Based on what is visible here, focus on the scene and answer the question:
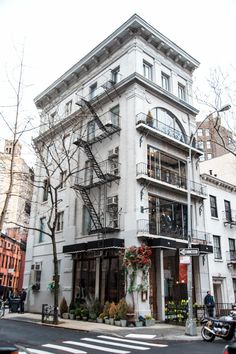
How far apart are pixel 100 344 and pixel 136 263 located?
760 cm

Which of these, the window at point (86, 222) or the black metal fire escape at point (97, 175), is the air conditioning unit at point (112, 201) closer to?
the black metal fire escape at point (97, 175)

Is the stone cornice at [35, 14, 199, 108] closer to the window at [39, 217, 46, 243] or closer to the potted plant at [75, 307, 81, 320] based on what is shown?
the window at [39, 217, 46, 243]

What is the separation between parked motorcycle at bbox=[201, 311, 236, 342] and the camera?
1291cm

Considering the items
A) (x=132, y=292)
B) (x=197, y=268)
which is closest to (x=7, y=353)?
(x=132, y=292)

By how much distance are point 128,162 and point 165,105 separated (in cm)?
716

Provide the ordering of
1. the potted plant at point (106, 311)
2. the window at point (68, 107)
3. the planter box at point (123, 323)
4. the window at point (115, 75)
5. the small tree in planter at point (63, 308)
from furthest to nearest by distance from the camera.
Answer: the window at point (68, 107)
the window at point (115, 75)
the small tree in planter at point (63, 308)
the potted plant at point (106, 311)
the planter box at point (123, 323)

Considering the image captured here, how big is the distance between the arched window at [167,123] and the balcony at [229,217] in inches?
316

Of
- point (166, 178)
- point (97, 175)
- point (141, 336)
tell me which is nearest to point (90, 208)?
point (97, 175)

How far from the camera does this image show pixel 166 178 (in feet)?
82.3

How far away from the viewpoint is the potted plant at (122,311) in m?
18.4

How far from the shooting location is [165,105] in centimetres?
2714

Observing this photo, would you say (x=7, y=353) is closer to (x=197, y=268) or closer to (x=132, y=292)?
(x=132, y=292)

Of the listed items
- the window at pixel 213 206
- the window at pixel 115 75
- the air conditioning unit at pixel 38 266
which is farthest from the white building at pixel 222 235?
the air conditioning unit at pixel 38 266

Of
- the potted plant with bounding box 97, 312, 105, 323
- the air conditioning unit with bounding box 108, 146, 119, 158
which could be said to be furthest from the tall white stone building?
the potted plant with bounding box 97, 312, 105, 323
